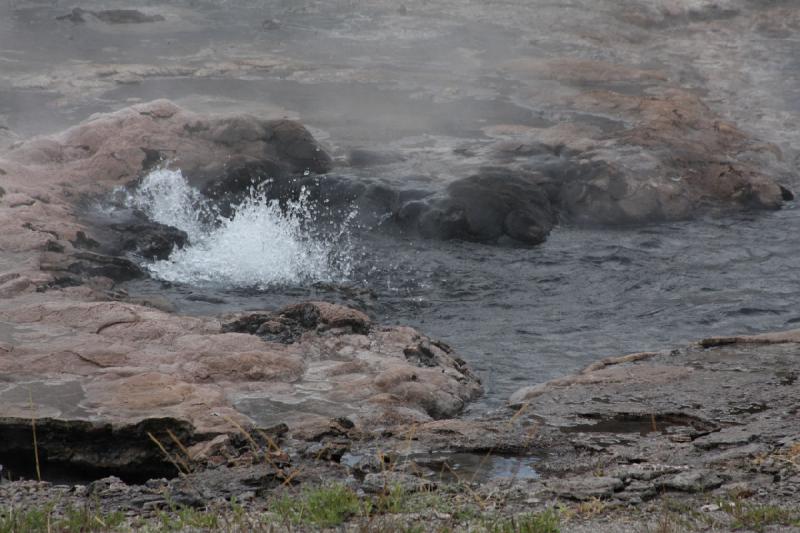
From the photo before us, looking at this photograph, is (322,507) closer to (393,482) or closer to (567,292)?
(393,482)

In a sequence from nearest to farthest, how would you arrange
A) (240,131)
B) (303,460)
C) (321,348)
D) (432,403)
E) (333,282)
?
(303,460) → (432,403) → (321,348) → (333,282) → (240,131)

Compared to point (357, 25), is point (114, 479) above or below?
below

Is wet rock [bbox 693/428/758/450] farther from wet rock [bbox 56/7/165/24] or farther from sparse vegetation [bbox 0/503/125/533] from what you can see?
wet rock [bbox 56/7/165/24]

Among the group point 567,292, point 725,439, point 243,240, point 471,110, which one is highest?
point 471,110

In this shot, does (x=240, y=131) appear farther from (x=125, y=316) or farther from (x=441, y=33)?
(x=441, y=33)

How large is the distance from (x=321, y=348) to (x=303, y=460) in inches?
70.7

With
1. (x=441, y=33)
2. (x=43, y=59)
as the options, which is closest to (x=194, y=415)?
(x=43, y=59)

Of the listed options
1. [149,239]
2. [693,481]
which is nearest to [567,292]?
[149,239]

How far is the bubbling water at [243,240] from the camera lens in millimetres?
8500

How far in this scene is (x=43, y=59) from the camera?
51.6 feet

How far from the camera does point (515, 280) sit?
8.55 metres

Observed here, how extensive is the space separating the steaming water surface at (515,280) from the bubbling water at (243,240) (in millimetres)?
17

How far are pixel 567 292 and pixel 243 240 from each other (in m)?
3.01

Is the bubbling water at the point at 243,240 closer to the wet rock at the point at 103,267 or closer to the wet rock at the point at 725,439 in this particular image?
the wet rock at the point at 103,267
